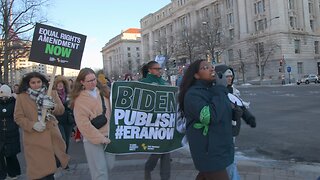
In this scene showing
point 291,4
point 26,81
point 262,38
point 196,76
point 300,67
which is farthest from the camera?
point 291,4

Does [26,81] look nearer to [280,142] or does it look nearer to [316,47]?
[280,142]

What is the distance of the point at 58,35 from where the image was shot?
5.34m

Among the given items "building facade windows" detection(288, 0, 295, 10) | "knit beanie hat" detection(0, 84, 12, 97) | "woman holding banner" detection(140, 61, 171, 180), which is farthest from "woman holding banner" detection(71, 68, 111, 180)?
"building facade windows" detection(288, 0, 295, 10)

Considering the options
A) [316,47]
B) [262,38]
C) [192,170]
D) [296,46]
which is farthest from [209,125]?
[316,47]

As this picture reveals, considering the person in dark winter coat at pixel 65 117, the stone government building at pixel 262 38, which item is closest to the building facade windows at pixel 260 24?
the stone government building at pixel 262 38

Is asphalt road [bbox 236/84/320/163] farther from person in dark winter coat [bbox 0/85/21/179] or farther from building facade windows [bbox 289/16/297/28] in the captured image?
building facade windows [bbox 289/16/297/28]

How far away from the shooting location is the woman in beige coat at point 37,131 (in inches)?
191

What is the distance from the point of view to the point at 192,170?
659cm

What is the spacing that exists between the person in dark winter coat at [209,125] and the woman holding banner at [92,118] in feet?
4.33

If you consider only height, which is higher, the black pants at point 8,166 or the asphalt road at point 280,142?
the black pants at point 8,166

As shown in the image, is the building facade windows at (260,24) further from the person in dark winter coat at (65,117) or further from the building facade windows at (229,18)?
the person in dark winter coat at (65,117)

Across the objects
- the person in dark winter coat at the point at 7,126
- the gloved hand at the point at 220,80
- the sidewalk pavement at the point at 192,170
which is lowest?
the sidewalk pavement at the point at 192,170

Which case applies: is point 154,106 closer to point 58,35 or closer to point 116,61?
point 58,35

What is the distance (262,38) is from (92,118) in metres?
73.9
